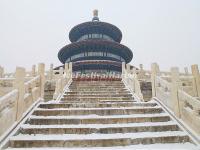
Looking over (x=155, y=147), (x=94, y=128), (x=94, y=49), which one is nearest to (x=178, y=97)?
(x=155, y=147)

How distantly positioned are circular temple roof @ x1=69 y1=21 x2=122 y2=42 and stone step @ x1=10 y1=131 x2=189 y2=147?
68.5 ft

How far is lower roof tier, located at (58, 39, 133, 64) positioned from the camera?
22120 mm

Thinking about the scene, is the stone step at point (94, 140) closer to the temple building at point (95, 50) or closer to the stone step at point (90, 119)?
the stone step at point (90, 119)

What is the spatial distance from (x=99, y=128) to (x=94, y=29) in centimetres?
2085

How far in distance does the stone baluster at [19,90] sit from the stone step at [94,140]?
0.94m

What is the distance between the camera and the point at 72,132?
527 centimetres

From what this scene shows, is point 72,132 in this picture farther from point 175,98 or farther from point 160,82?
point 160,82

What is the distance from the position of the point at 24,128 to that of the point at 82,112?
1.57 m

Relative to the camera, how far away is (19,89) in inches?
237

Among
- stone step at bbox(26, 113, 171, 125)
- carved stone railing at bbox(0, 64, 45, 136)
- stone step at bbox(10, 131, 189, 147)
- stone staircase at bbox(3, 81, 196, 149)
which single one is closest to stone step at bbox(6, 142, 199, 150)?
stone staircase at bbox(3, 81, 196, 149)

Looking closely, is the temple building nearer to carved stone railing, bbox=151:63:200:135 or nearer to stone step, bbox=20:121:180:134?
carved stone railing, bbox=151:63:200:135

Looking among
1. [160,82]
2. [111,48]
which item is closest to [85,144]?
[160,82]

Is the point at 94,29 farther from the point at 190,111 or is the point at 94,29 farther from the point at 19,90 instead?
the point at 190,111

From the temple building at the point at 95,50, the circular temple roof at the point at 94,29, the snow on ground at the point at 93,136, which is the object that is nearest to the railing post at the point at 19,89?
the snow on ground at the point at 93,136
